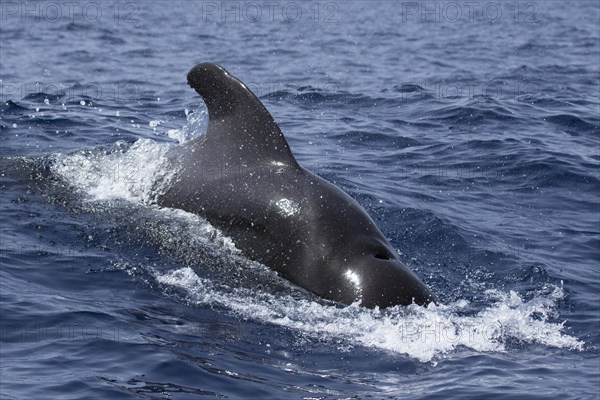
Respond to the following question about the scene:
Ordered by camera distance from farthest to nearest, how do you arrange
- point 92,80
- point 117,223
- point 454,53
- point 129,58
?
1. point 454,53
2. point 129,58
3. point 92,80
4. point 117,223

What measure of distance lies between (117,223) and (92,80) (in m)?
13.7

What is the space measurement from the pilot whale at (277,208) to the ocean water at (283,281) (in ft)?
0.88

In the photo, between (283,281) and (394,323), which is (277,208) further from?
(394,323)

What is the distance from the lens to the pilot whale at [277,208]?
40.8 feet

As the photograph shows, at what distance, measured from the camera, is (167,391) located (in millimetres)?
10008

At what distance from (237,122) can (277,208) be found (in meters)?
1.33

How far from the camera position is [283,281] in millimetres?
12656

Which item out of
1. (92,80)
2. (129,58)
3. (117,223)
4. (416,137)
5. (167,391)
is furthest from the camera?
(129,58)

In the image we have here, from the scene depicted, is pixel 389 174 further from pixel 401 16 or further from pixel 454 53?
pixel 401 16

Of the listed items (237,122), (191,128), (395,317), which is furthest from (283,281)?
(191,128)

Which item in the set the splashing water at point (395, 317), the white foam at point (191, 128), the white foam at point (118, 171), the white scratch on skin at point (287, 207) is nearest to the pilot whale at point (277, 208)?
the white scratch on skin at point (287, 207)

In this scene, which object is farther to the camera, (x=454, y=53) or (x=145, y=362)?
(x=454, y=53)

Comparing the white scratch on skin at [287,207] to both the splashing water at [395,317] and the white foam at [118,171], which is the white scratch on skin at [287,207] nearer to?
the splashing water at [395,317]

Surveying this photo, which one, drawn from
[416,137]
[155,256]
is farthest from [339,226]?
[416,137]
